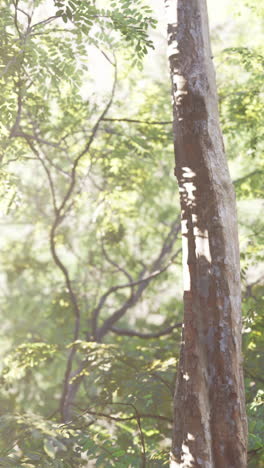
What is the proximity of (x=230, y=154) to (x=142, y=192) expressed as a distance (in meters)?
1.86

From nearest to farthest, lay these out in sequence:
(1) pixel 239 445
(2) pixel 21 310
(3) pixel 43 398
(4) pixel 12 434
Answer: (1) pixel 239 445
(4) pixel 12 434
(3) pixel 43 398
(2) pixel 21 310

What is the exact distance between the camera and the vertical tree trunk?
2814mm

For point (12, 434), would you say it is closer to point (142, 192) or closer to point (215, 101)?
point (215, 101)

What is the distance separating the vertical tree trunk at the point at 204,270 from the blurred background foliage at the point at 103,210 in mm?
565

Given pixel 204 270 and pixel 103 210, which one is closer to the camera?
pixel 204 270

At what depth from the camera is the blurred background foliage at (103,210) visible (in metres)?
4.02

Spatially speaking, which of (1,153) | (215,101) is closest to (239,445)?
(215,101)

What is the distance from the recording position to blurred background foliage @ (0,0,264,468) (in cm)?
402

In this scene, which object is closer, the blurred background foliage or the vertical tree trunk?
the vertical tree trunk

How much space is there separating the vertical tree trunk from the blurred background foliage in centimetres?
57

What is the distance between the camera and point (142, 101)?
7.27m

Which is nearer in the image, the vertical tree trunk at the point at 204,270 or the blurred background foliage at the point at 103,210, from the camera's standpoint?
the vertical tree trunk at the point at 204,270

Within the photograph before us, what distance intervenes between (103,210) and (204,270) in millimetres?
3640

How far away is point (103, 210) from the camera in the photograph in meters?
6.50
